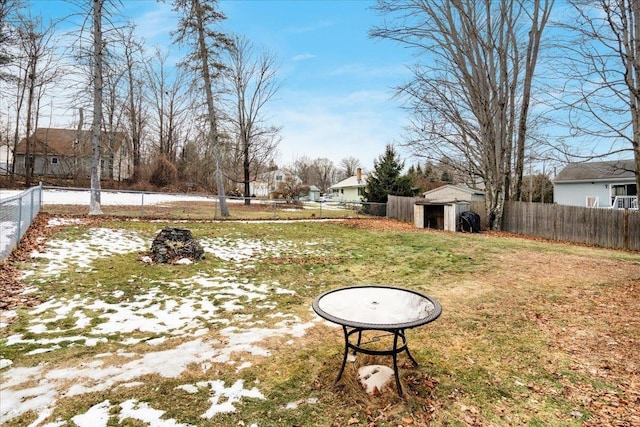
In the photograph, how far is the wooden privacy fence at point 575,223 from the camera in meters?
11.1

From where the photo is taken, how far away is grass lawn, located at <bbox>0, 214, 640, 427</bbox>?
2.39 metres

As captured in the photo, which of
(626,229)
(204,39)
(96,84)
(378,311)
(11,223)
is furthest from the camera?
(204,39)

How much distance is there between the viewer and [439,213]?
15336mm

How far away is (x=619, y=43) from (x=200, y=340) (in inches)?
389

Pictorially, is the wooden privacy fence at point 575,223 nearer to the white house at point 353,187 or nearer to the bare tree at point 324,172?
the white house at point 353,187

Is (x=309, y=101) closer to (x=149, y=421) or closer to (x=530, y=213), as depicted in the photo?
(x=530, y=213)

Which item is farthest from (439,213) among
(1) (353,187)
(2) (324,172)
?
(2) (324,172)

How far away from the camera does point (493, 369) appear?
3.00 m

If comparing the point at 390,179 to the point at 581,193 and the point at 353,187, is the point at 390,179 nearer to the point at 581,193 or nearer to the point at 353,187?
the point at 581,193

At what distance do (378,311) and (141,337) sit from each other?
2.65 m

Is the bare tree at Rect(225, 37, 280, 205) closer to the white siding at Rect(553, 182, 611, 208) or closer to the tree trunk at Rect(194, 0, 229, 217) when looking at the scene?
the tree trunk at Rect(194, 0, 229, 217)

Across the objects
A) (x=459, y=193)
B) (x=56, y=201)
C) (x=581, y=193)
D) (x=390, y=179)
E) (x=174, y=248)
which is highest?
(x=390, y=179)

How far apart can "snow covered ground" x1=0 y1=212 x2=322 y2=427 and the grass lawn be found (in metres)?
0.02

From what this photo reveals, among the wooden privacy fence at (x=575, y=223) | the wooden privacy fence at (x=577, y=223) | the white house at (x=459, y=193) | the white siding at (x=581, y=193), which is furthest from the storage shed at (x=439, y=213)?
the white siding at (x=581, y=193)
